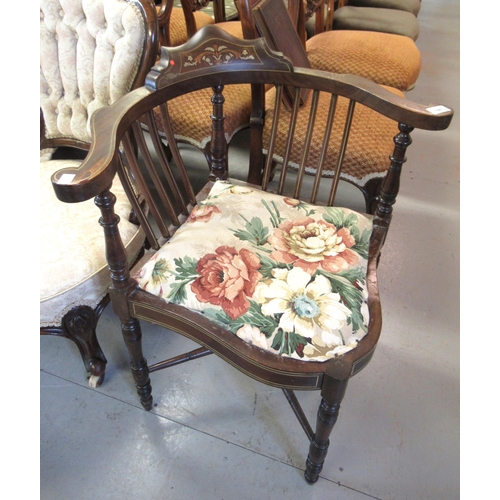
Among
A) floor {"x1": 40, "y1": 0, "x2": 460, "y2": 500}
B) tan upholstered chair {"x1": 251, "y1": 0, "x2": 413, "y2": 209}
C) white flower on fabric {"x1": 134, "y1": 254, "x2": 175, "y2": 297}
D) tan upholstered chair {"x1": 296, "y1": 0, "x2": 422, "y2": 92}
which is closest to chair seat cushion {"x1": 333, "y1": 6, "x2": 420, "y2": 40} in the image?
tan upholstered chair {"x1": 296, "y1": 0, "x2": 422, "y2": 92}

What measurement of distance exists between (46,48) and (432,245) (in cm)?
159

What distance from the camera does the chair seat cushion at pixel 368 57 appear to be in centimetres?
180

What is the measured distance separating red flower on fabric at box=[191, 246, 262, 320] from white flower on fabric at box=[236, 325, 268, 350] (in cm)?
3

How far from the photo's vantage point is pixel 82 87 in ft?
3.79

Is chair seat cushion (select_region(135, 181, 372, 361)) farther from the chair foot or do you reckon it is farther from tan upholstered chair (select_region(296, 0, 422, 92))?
tan upholstered chair (select_region(296, 0, 422, 92))

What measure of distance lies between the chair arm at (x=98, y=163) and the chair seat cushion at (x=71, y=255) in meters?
0.36

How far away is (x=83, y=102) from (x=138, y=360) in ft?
2.55

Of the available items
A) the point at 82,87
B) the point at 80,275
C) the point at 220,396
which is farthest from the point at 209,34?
the point at 220,396

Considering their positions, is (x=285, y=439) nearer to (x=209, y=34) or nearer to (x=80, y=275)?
(x=80, y=275)

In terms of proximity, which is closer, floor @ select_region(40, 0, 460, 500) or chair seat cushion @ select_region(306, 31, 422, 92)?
floor @ select_region(40, 0, 460, 500)

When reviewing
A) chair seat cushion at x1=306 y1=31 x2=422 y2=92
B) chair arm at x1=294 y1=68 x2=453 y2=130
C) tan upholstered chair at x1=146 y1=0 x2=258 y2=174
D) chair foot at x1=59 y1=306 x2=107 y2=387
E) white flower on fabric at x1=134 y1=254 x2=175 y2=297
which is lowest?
chair foot at x1=59 y1=306 x2=107 y2=387

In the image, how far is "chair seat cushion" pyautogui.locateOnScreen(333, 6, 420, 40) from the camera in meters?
2.38

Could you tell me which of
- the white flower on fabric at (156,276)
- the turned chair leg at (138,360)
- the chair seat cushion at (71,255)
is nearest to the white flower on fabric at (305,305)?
the white flower on fabric at (156,276)

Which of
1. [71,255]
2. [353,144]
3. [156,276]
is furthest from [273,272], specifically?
[353,144]
